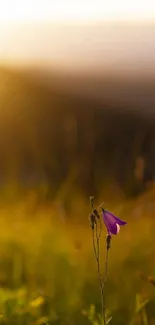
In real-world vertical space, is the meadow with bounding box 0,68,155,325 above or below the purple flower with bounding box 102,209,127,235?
above

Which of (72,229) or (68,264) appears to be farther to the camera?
(72,229)

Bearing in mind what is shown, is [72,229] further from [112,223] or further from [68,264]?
[112,223]

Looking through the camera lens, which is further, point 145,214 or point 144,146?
point 145,214

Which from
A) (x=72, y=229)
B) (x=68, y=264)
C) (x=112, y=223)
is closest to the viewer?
(x=112, y=223)

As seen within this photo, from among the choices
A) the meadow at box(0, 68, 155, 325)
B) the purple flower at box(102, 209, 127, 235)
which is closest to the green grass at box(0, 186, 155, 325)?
the meadow at box(0, 68, 155, 325)

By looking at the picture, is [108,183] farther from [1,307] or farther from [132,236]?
[1,307]

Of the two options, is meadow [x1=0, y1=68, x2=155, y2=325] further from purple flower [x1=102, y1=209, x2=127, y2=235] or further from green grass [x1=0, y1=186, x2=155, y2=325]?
purple flower [x1=102, y1=209, x2=127, y2=235]

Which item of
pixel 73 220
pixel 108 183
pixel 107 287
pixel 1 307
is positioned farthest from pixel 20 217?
pixel 1 307

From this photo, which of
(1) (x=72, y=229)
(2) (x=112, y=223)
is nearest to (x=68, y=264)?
(1) (x=72, y=229)

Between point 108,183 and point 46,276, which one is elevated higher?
point 108,183
